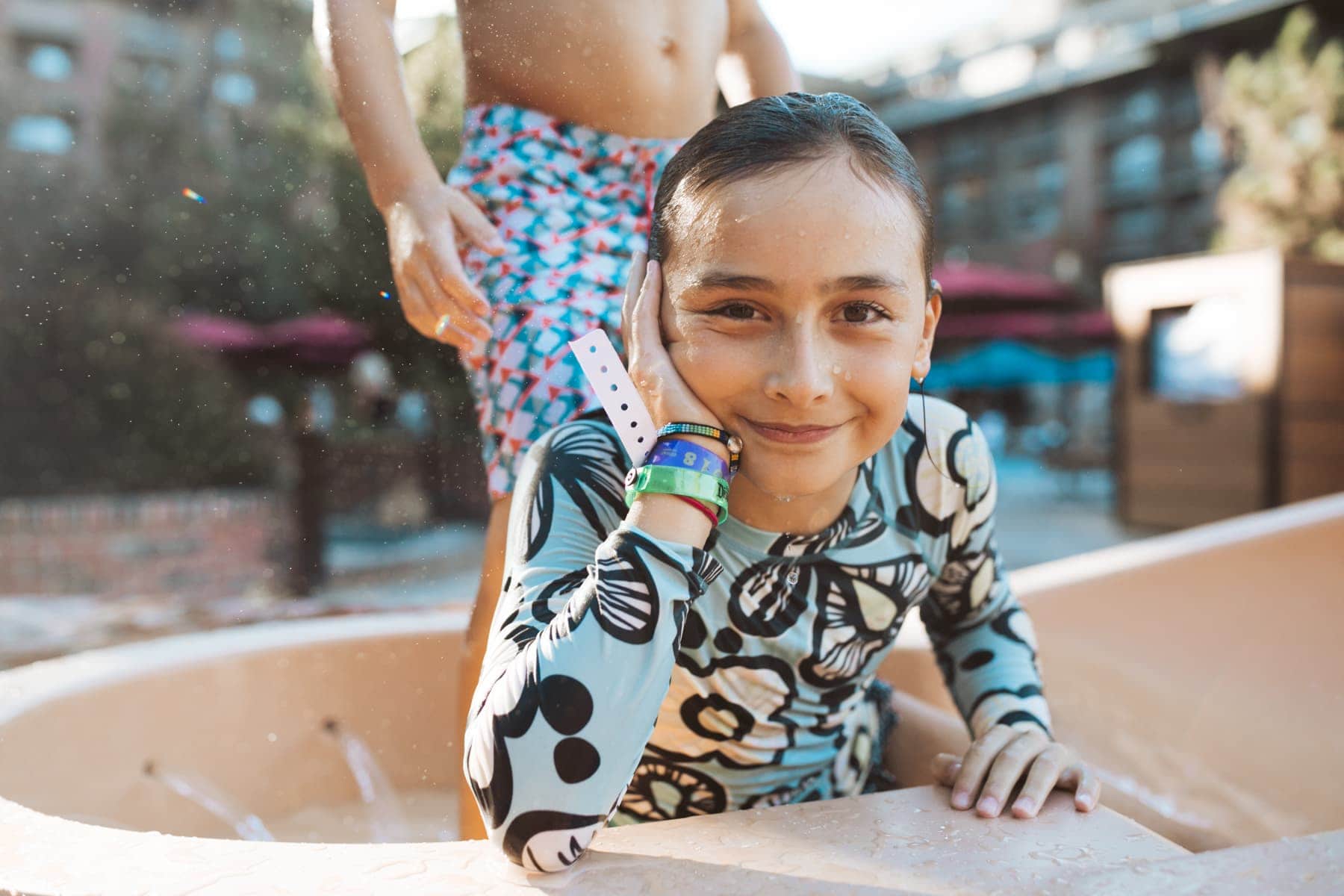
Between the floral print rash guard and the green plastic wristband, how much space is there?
42 mm

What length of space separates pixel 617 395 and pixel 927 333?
312 mm

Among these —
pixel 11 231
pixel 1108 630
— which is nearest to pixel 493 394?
pixel 1108 630

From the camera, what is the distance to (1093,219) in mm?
20281

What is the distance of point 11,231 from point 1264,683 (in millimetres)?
9791

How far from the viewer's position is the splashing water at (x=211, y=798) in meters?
1.63

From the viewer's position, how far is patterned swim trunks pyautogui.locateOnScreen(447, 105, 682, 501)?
1169mm

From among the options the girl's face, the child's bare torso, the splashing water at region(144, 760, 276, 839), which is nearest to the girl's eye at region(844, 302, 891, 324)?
the girl's face

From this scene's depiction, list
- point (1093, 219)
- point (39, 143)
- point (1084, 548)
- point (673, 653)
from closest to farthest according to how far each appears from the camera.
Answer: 1. point (673, 653)
2. point (1084, 548)
3. point (39, 143)
4. point (1093, 219)

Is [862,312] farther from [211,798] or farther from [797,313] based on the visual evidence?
[211,798]

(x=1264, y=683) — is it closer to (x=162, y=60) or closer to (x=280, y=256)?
(x=280, y=256)

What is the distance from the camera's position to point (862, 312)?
0.87 meters

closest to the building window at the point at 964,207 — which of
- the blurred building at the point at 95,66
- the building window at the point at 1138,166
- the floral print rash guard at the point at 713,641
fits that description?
the building window at the point at 1138,166

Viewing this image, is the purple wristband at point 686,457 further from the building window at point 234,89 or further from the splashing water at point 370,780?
the building window at point 234,89

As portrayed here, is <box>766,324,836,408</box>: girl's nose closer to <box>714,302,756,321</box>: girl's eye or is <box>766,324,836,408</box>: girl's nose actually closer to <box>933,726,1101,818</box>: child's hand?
<box>714,302,756,321</box>: girl's eye
